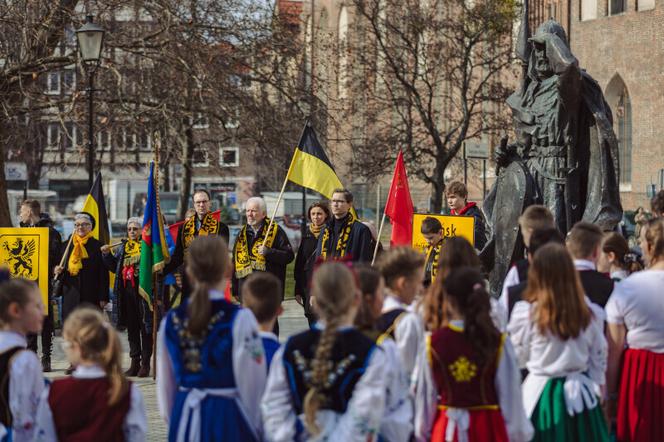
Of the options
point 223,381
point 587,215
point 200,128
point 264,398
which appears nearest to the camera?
point 264,398

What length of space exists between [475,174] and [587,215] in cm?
3756

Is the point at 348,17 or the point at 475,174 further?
the point at 348,17

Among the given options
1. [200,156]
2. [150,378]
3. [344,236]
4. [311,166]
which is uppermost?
[200,156]

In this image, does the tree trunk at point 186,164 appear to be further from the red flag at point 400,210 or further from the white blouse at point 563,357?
the white blouse at point 563,357

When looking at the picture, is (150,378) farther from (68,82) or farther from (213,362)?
(68,82)

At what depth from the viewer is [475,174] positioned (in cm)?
4828

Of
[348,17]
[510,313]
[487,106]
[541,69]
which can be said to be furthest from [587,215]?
[348,17]

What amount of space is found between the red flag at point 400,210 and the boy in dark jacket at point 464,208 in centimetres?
80

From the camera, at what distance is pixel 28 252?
1361 cm

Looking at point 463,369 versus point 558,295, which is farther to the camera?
point 558,295

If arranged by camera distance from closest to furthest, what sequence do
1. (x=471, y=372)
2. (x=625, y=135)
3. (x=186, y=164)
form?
(x=471, y=372) < (x=186, y=164) < (x=625, y=135)

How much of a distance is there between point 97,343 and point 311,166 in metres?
7.93

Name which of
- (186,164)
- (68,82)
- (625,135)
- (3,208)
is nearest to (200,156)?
(186,164)

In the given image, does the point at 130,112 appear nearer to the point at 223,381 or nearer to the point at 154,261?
the point at 154,261
